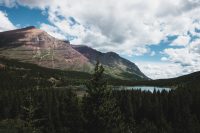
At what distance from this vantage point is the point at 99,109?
3198 centimetres

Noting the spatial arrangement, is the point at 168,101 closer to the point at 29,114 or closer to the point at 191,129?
the point at 191,129

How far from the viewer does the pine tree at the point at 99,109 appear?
3212 centimetres

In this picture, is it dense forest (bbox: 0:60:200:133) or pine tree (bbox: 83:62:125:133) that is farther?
dense forest (bbox: 0:60:200:133)

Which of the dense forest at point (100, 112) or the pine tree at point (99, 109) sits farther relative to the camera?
the dense forest at point (100, 112)

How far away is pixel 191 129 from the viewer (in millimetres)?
96000

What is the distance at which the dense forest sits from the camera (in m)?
32.6

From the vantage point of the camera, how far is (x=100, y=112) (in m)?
32.0

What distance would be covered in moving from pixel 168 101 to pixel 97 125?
419ft

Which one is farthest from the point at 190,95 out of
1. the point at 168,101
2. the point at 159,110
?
the point at 159,110

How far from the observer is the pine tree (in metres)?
32.1

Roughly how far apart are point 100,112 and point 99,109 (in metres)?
0.37

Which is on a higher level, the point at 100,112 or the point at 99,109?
the point at 99,109

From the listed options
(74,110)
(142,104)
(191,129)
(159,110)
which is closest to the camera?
(74,110)

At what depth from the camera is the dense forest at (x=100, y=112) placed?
32625mm
